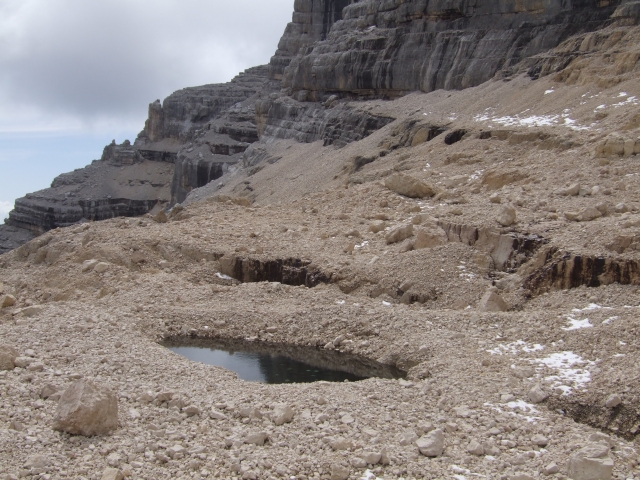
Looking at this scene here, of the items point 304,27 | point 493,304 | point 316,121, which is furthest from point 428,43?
point 493,304

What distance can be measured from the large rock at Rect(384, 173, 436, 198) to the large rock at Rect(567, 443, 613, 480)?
14.6 m

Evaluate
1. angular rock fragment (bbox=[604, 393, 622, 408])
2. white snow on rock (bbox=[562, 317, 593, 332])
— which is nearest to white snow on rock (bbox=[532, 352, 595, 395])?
angular rock fragment (bbox=[604, 393, 622, 408])

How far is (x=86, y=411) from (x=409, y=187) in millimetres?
15360

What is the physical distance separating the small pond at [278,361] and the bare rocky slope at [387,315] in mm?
231

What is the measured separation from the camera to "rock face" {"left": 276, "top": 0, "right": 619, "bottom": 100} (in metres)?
36.0

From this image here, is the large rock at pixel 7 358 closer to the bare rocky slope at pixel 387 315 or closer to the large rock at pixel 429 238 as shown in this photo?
the bare rocky slope at pixel 387 315

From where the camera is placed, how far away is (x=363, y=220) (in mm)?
21031

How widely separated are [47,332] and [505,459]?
8256 millimetres

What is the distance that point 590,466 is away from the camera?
8250 mm

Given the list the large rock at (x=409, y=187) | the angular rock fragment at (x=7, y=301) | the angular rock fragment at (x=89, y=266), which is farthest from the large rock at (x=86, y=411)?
the large rock at (x=409, y=187)

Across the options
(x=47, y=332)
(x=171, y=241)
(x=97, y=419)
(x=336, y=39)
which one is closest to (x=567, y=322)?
(x=97, y=419)

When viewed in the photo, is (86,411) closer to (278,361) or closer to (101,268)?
(278,361)

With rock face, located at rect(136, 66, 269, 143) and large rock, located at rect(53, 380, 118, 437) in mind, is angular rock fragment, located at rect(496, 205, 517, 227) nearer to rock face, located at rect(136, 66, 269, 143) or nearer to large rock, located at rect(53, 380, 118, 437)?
large rock, located at rect(53, 380, 118, 437)

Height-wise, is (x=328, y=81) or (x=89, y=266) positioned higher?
(x=328, y=81)
